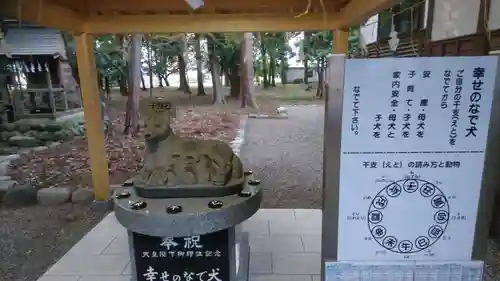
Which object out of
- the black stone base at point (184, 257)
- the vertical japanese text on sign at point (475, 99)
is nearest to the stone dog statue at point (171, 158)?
the black stone base at point (184, 257)

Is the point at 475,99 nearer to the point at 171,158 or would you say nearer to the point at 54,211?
the point at 171,158

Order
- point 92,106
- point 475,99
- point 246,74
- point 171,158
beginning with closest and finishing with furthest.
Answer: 1. point 475,99
2. point 171,158
3. point 92,106
4. point 246,74

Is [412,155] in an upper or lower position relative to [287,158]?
upper

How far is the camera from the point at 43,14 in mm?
2727

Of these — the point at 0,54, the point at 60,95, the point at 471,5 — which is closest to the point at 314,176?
the point at 471,5

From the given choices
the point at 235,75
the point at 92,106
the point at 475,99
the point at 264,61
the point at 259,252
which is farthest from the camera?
the point at 264,61

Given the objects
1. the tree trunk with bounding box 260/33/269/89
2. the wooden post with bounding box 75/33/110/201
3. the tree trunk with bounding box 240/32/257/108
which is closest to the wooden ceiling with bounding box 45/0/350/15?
the wooden post with bounding box 75/33/110/201

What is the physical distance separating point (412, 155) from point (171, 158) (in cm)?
151

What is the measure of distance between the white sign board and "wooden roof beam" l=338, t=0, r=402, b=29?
2.76ft

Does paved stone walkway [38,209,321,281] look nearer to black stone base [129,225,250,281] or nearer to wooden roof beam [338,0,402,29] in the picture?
black stone base [129,225,250,281]

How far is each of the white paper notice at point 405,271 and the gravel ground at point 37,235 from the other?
105 inches

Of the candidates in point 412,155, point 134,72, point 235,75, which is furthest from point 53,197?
point 235,75


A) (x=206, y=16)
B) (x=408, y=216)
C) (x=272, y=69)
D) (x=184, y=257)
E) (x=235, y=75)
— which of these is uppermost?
(x=206, y=16)

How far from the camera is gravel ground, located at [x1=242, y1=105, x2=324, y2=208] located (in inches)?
190
